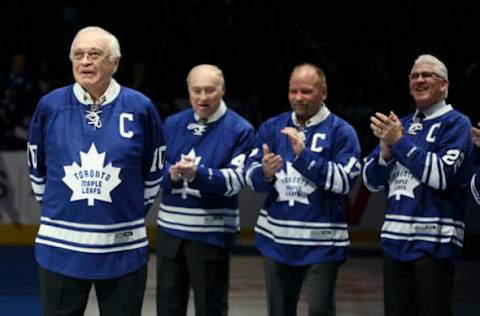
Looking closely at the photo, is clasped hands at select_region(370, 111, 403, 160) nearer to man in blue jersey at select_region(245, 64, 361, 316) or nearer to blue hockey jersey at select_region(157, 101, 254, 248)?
man in blue jersey at select_region(245, 64, 361, 316)

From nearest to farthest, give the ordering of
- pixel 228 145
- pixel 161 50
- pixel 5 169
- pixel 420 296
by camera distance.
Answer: pixel 420 296 < pixel 228 145 < pixel 5 169 < pixel 161 50

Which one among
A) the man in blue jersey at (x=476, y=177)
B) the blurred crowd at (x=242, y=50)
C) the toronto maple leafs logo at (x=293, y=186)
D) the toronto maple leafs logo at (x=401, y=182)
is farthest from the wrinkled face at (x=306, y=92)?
the blurred crowd at (x=242, y=50)

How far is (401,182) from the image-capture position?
6.01 metres

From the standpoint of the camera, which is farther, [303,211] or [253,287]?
[253,287]

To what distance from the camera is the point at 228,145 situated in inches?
259

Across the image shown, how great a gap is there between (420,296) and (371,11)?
10.6 meters

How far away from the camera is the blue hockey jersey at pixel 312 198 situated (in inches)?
243

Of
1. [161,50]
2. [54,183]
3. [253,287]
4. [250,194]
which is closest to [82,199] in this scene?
[54,183]

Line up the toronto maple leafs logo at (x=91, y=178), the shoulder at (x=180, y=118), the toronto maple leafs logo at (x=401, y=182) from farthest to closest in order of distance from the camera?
the shoulder at (x=180, y=118)
the toronto maple leafs logo at (x=401, y=182)
the toronto maple leafs logo at (x=91, y=178)

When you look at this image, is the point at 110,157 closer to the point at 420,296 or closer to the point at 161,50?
the point at 420,296

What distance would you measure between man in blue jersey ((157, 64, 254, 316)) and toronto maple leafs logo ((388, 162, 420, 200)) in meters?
0.88

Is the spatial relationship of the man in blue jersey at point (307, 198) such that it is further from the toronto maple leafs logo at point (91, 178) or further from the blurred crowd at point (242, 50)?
the blurred crowd at point (242, 50)

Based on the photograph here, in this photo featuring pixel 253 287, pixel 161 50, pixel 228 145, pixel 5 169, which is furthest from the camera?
pixel 161 50

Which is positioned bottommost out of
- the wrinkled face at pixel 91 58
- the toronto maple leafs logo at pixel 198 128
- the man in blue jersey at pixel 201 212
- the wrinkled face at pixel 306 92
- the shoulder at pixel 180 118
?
the man in blue jersey at pixel 201 212
